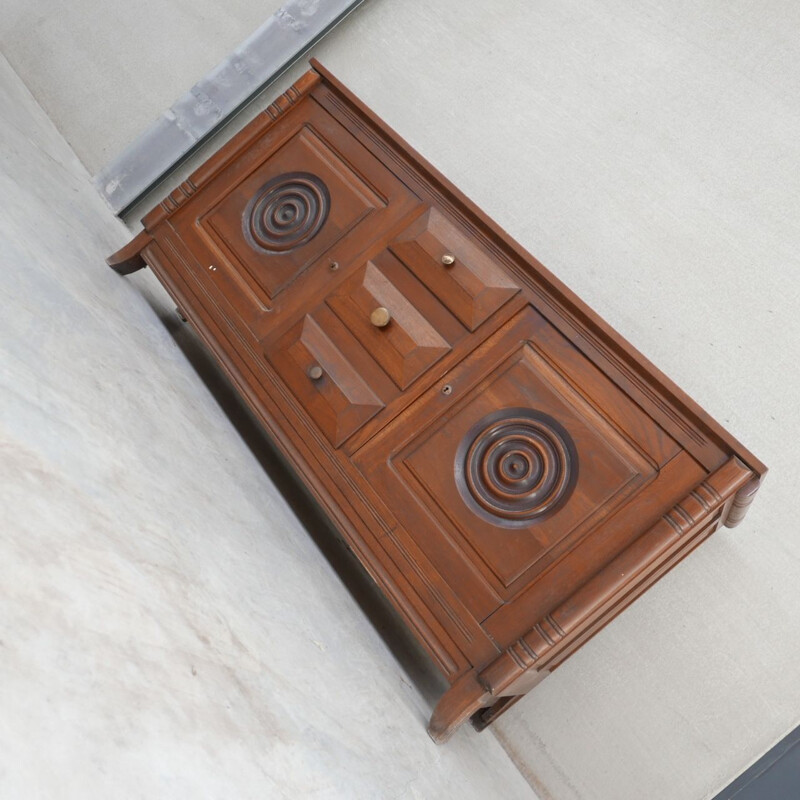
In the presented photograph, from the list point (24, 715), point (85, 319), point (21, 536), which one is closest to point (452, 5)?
point (85, 319)

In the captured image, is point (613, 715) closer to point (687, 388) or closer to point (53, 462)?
point (687, 388)

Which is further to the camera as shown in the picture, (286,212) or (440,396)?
(286,212)

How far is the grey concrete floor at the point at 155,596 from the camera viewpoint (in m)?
0.80

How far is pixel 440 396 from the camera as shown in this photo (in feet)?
4.94

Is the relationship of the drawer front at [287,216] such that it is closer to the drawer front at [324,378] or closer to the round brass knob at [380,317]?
the drawer front at [324,378]

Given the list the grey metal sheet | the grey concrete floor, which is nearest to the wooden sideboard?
the grey concrete floor

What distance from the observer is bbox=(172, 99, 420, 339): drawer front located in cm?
170

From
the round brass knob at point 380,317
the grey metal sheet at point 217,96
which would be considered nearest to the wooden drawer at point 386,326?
the round brass knob at point 380,317

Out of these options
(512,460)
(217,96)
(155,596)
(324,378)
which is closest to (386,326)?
(324,378)

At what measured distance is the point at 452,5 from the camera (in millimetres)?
2387

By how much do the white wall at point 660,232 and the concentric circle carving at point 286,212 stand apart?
0.59 meters

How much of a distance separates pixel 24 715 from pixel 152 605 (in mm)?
291

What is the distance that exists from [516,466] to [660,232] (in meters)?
0.91

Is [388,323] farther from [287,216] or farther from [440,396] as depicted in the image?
[287,216]
